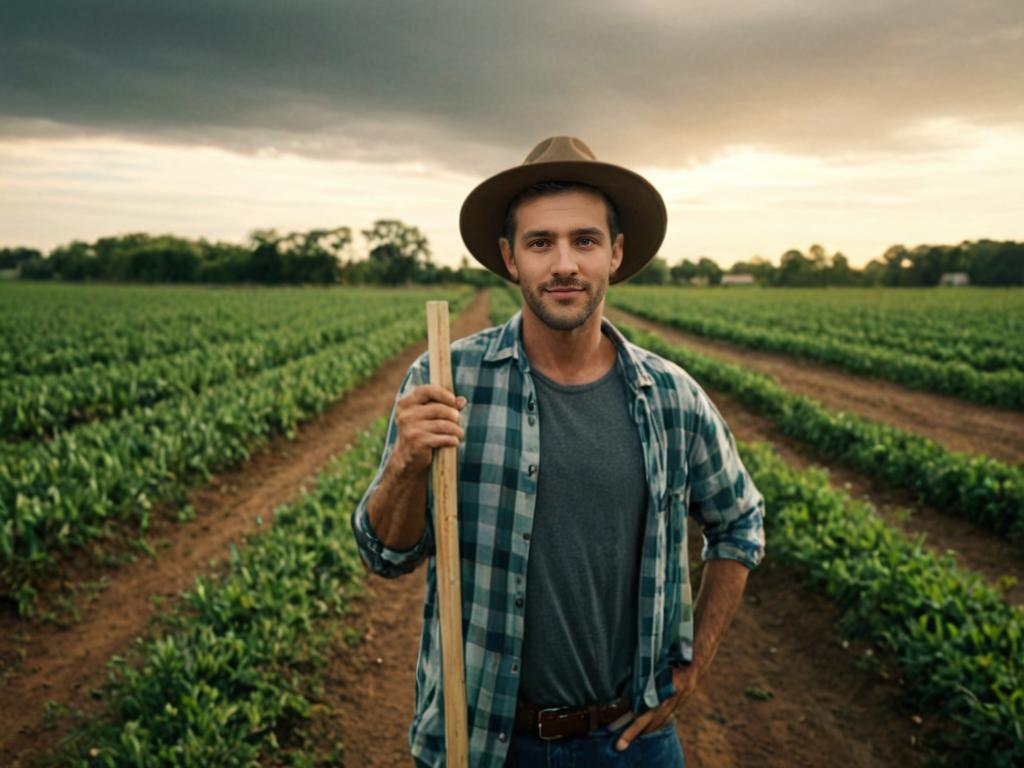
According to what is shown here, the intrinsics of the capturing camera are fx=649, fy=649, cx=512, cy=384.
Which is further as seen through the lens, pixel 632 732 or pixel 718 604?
pixel 718 604

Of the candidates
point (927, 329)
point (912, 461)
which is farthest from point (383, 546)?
point (927, 329)

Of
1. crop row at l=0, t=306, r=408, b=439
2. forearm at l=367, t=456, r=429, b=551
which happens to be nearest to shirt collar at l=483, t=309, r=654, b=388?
forearm at l=367, t=456, r=429, b=551

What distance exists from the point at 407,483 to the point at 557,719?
31.4 inches

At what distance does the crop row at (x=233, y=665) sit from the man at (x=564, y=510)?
2.25 metres

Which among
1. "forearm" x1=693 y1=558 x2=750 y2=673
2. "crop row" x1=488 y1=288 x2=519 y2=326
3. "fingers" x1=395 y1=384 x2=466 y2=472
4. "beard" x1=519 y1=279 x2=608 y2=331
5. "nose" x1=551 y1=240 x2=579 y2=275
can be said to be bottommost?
"crop row" x1=488 y1=288 x2=519 y2=326

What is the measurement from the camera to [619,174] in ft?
6.30

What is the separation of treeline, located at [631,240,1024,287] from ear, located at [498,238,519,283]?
9796cm

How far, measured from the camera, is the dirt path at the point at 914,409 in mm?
10570

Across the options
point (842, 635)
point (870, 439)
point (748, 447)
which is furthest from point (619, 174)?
point (870, 439)

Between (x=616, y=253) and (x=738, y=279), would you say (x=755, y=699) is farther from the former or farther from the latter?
(x=738, y=279)

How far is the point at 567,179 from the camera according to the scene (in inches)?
76.1

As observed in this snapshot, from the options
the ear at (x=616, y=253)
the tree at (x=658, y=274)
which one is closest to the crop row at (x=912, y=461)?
the ear at (x=616, y=253)

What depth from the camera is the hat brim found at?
188 cm

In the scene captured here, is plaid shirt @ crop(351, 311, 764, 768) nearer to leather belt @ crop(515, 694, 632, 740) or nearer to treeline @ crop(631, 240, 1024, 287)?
leather belt @ crop(515, 694, 632, 740)
